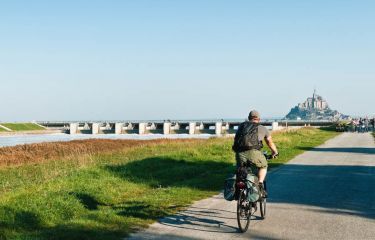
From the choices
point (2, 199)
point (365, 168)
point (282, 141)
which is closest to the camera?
point (2, 199)

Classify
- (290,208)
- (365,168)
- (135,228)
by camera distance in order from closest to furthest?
1. (135,228)
2. (290,208)
3. (365,168)

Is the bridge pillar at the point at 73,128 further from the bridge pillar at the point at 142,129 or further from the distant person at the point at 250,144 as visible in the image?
the distant person at the point at 250,144

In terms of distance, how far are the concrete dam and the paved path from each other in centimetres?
10704

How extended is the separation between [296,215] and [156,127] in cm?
12626

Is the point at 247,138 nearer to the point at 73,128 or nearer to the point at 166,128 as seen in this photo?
the point at 166,128

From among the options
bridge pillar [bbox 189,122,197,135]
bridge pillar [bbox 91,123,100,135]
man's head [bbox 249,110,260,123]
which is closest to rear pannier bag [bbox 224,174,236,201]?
man's head [bbox 249,110,260,123]

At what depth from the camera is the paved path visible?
8977 millimetres

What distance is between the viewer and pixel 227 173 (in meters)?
19.0

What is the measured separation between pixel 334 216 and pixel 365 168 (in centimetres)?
1113

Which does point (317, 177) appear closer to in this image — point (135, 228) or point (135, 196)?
point (135, 196)

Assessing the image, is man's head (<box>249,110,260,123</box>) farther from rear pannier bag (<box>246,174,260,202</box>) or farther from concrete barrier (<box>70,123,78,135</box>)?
concrete barrier (<box>70,123,78,135</box>)

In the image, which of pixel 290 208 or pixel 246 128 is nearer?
pixel 246 128

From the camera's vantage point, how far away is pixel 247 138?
951 centimetres

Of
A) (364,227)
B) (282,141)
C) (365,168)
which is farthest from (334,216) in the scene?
(282,141)
